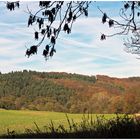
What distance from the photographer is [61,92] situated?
322 feet

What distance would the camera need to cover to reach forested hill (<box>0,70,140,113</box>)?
4860 cm

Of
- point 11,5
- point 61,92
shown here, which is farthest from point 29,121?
point 61,92

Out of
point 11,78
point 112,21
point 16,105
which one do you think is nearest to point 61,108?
point 16,105

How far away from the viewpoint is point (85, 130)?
18.4ft

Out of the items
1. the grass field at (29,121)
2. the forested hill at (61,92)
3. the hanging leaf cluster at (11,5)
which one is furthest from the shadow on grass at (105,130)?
the forested hill at (61,92)

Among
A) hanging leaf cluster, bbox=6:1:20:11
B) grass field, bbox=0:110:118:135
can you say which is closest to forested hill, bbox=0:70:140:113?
grass field, bbox=0:110:118:135

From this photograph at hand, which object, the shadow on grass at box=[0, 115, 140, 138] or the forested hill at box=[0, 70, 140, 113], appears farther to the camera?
the forested hill at box=[0, 70, 140, 113]

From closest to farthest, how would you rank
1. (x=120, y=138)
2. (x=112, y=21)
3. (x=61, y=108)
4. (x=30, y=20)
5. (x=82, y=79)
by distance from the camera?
(x=120, y=138) → (x=30, y=20) → (x=112, y=21) → (x=61, y=108) → (x=82, y=79)

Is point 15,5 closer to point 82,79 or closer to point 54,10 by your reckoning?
point 54,10

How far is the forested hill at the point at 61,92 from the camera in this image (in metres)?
48.6

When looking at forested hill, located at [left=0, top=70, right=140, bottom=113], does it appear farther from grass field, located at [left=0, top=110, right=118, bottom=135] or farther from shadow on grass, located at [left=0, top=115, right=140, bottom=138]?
shadow on grass, located at [left=0, top=115, right=140, bottom=138]

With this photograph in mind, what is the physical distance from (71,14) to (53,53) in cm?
83

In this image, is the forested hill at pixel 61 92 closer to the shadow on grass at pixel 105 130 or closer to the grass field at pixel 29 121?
the grass field at pixel 29 121

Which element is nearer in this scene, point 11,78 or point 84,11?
point 84,11
